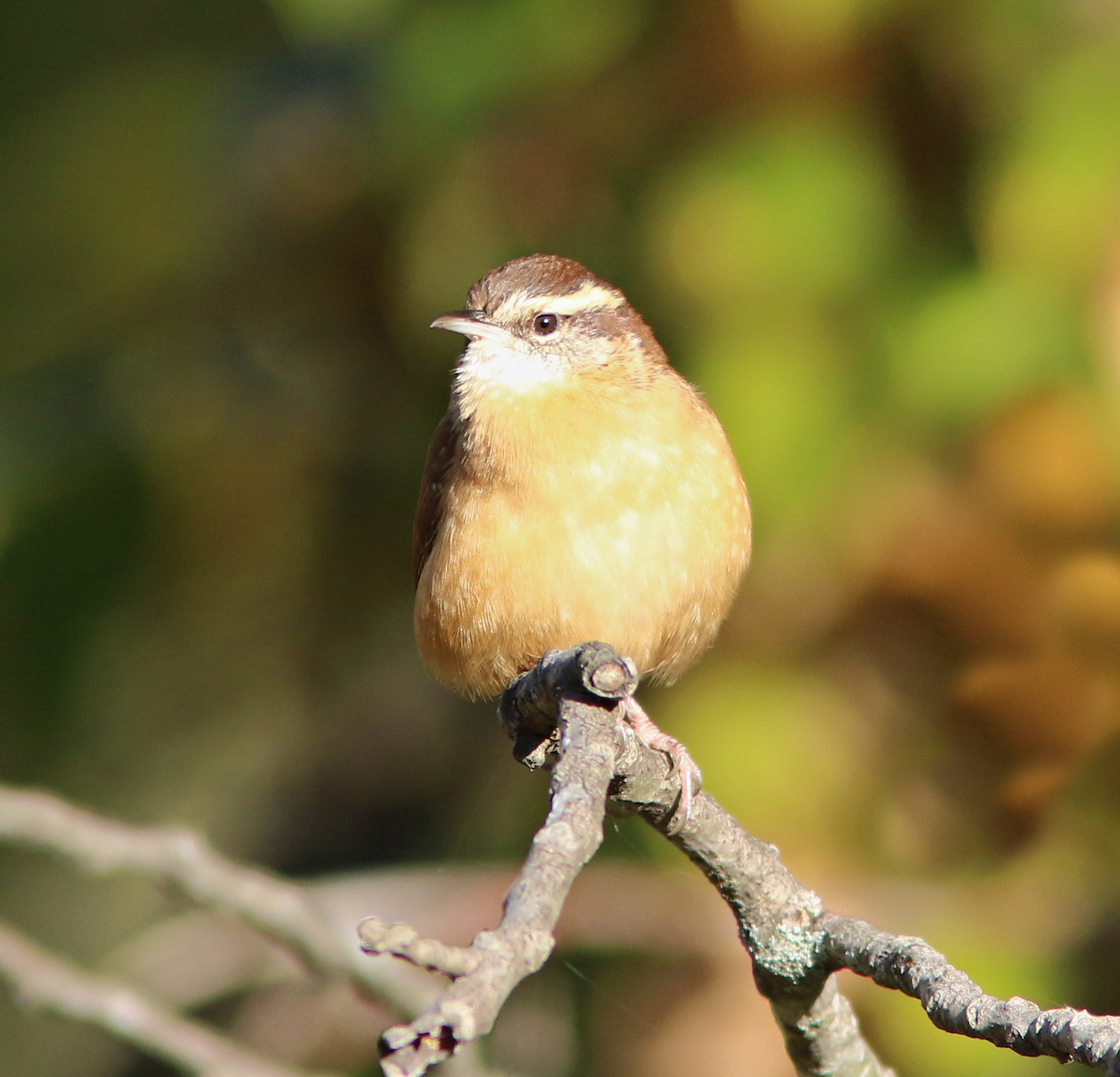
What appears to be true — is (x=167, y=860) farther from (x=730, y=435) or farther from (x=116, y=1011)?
(x=730, y=435)

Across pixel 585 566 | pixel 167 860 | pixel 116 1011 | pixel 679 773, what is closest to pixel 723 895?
pixel 679 773

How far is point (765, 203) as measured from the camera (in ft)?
16.3

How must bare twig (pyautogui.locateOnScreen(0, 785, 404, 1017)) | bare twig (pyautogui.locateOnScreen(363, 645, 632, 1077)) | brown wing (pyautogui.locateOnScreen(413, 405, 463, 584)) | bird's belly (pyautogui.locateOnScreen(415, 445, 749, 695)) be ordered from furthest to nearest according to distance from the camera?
brown wing (pyautogui.locateOnScreen(413, 405, 463, 584)), bare twig (pyautogui.locateOnScreen(0, 785, 404, 1017)), bird's belly (pyautogui.locateOnScreen(415, 445, 749, 695)), bare twig (pyautogui.locateOnScreen(363, 645, 632, 1077))

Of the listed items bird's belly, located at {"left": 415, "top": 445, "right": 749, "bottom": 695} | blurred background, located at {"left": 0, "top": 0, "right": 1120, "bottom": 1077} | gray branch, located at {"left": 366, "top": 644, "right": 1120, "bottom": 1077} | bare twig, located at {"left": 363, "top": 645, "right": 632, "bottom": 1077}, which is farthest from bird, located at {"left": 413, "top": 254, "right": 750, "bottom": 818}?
bare twig, located at {"left": 363, "top": 645, "right": 632, "bottom": 1077}

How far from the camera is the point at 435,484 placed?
4.61m

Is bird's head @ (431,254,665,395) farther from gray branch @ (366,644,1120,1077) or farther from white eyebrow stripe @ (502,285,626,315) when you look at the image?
gray branch @ (366,644,1120,1077)

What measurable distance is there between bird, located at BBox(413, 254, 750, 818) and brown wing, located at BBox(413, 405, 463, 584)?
0.6 inches

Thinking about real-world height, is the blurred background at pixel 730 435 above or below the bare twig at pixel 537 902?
above

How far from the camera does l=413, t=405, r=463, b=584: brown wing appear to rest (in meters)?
4.48

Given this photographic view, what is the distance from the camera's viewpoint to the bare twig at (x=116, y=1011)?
407 cm

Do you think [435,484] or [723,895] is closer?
[723,895]

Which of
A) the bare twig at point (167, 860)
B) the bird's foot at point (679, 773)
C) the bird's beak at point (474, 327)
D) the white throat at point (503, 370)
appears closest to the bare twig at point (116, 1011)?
the bare twig at point (167, 860)

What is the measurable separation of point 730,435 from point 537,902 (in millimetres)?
3177

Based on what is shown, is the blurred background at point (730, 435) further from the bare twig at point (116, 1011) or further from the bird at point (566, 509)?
the bare twig at point (116, 1011)
